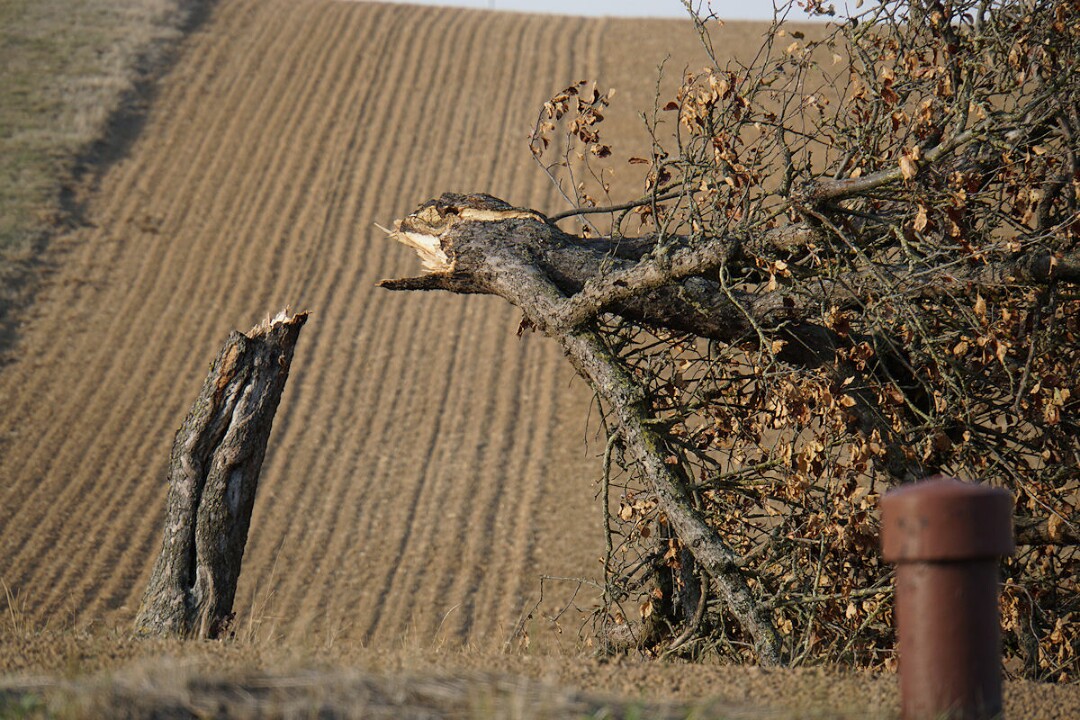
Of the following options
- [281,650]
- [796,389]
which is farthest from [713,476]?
[281,650]

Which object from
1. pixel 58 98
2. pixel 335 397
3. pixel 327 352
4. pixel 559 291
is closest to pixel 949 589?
pixel 559 291

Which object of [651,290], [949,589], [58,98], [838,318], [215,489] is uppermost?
[58,98]

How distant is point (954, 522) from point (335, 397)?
1264cm

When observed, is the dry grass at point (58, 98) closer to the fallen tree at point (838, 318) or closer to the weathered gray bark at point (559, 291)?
the weathered gray bark at point (559, 291)

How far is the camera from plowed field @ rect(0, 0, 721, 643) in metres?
10.9

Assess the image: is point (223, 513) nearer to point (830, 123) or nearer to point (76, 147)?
point (830, 123)

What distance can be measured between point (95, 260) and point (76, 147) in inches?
164

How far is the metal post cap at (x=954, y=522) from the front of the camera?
229 centimetres

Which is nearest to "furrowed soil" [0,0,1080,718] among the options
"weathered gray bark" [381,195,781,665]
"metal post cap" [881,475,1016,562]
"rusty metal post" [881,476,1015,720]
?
"rusty metal post" [881,476,1015,720]

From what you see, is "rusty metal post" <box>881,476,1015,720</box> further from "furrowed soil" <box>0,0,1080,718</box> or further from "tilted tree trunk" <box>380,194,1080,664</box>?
"tilted tree trunk" <box>380,194,1080,664</box>

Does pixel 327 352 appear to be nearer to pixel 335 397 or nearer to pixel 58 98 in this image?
pixel 335 397

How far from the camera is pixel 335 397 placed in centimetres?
1433

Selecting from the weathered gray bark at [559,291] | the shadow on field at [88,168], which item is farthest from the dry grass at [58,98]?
the weathered gray bark at [559,291]

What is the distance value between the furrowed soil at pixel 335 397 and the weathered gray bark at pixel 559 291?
0.86 metres
